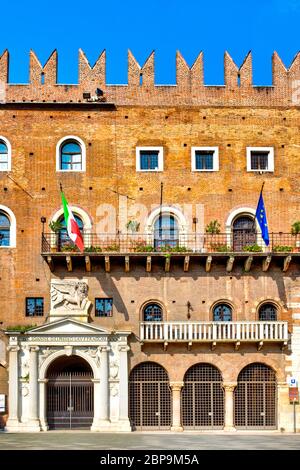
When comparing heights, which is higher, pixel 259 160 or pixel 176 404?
pixel 259 160

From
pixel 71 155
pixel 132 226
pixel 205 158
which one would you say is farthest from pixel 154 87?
pixel 132 226

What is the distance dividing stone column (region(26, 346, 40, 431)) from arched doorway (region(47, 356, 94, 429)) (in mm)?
750

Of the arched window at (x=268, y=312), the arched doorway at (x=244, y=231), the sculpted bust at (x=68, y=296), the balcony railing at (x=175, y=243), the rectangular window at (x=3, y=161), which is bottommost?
the arched window at (x=268, y=312)

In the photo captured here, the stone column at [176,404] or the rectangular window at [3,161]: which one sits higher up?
the rectangular window at [3,161]

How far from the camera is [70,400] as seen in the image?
40.8 m

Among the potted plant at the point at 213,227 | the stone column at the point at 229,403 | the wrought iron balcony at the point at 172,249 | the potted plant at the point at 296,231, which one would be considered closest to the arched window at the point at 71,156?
the wrought iron balcony at the point at 172,249

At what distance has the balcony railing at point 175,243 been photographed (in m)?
41.3

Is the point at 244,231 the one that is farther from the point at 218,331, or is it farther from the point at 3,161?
the point at 3,161

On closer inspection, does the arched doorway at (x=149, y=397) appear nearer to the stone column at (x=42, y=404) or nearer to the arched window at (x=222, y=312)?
the arched window at (x=222, y=312)

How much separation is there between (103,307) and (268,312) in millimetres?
7232

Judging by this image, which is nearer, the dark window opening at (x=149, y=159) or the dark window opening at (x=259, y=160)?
the dark window opening at (x=149, y=159)

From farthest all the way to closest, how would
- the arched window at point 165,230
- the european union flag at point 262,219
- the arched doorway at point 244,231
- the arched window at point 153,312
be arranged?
1. the arched doorway at point 244,231
2. the arched window at point 165,230
3. the arched window at point 153,312
4. the european union flag at point 262,219

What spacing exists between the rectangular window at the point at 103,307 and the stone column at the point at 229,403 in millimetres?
5886

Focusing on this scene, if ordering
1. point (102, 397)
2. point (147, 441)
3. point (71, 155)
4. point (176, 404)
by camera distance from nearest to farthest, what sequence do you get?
point (147, 441), point (102, 397), point (176, 404), point (71, 155)
